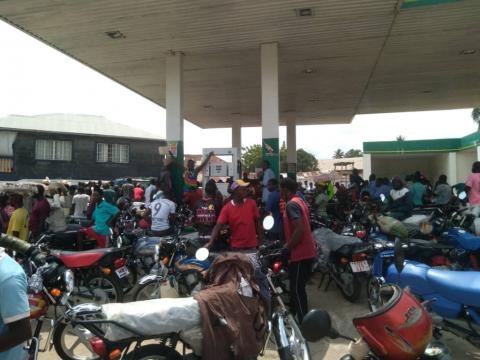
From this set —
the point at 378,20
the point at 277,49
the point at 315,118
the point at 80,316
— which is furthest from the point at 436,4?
the point at 315,118

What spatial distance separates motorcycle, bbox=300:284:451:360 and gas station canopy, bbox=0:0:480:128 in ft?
23.9

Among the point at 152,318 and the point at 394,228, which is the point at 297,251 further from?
the point at 152,318

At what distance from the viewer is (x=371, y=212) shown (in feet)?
29.2

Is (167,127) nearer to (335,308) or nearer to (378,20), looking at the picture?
(378,20)

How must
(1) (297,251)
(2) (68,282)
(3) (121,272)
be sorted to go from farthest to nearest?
(3) (121,272)
(1) (297,251)
(2) (68,282)

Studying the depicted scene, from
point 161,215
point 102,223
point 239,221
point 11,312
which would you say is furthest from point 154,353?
point 102,223

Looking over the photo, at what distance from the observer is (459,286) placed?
320 cm

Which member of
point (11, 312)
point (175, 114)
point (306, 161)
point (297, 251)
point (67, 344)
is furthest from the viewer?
point (306, 161)

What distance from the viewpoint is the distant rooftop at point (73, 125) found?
32.1 m

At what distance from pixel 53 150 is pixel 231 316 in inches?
1274

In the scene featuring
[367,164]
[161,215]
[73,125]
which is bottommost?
[161,215]

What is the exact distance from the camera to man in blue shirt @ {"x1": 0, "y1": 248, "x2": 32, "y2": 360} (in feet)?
7.16

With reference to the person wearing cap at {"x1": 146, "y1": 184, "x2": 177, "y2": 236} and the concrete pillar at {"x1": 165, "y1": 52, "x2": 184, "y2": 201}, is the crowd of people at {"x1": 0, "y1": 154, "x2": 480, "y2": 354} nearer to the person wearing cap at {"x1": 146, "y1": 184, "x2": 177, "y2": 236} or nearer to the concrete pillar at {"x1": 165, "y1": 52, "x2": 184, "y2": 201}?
the person wearing cap at {"x1": 146, "y1": 184, "x2": 177, "y2": 236}

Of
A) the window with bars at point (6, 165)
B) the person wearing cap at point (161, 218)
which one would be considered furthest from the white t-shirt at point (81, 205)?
the window with bars at point (6, 165)
